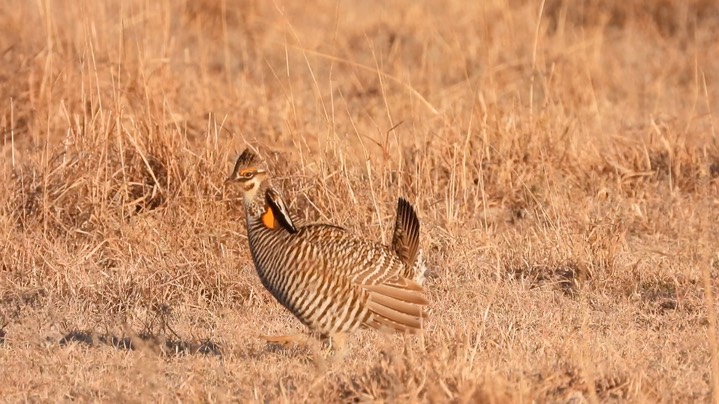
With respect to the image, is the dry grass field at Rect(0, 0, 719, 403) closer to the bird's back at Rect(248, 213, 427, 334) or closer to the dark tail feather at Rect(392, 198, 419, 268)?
the bird's back at Rect(248, 213, 427, 334)

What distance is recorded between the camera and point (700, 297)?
5707mm

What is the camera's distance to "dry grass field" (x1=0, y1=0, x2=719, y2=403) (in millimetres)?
4652

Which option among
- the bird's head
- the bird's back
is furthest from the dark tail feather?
the bird's head

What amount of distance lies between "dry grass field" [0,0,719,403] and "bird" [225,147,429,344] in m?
0.14

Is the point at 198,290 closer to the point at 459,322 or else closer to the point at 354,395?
the point at 459,322

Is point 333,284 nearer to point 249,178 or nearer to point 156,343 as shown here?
point 249,178

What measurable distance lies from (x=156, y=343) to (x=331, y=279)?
2.75 feet

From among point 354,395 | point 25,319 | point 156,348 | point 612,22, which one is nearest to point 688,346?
point 354,395

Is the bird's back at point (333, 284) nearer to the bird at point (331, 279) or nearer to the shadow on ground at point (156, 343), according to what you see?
the bird at point (331, 279)

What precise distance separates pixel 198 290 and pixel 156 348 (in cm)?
91

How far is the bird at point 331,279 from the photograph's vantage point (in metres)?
4.86

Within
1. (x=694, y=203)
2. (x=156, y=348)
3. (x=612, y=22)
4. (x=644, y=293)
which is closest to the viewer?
(x=156, y=348)

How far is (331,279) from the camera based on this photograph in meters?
4.87

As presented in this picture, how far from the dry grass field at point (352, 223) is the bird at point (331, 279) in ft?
0.47
